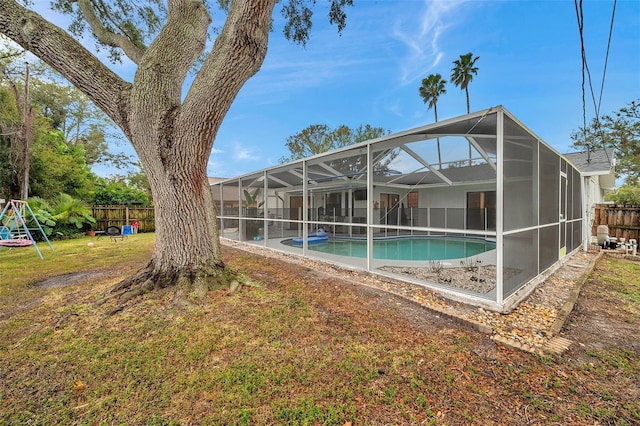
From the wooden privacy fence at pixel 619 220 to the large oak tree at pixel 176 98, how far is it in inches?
504

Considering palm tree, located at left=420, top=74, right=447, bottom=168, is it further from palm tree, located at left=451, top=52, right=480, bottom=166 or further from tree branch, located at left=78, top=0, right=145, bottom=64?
tree branch, located at left=78, top=0, right=145, bottom=64

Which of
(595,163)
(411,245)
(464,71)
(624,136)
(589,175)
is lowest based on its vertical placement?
(411,245)

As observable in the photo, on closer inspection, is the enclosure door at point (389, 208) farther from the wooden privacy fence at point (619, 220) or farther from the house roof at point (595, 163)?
the wooden privacy fence at point (619, 220)

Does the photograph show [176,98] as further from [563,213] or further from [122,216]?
[122,216]

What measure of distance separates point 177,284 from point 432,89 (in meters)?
19.3

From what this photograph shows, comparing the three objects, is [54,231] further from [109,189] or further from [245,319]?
[245,319]

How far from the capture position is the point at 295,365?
7.36 feet

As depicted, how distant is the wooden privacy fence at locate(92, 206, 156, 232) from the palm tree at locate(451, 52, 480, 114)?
19.5 m

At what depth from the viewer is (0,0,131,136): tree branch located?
3396mm

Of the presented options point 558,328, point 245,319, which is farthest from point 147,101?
point 558,328

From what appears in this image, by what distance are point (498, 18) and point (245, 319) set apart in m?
9.25

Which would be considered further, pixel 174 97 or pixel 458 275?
pixel 458 275

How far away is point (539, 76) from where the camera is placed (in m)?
8.66

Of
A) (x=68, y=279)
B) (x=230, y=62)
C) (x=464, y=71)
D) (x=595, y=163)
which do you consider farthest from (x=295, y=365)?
(x=464, y=71)
